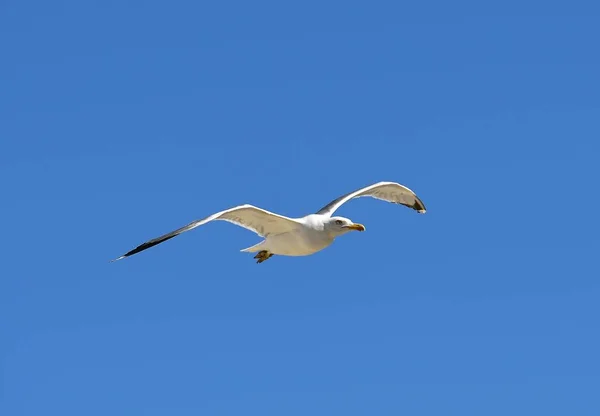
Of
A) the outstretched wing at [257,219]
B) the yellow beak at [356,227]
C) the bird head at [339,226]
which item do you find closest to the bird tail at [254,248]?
the outstretched wing at [257,219]

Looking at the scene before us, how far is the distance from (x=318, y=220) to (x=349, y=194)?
13.2ft

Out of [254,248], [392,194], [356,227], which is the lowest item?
[254,248]

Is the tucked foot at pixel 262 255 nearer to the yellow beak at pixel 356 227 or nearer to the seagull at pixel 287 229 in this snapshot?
the seagull at pixel 287 229

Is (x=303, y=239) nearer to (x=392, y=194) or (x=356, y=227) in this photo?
(x=356, y=227)

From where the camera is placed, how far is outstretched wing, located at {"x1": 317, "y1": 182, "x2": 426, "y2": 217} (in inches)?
1166

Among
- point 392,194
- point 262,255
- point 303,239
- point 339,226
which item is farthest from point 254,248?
point 392,194

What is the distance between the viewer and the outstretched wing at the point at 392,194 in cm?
2961

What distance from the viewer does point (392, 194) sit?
103ft

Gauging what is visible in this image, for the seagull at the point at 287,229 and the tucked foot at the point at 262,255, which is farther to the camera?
the tucked foot at the point at 262,255

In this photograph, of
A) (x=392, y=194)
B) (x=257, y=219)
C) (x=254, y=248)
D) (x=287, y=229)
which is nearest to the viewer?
(x=257, y=219)

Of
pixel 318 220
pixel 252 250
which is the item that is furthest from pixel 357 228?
pixel 252 250

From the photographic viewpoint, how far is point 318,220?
25188 millimetres

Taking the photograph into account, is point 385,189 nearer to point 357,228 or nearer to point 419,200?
point 419,200

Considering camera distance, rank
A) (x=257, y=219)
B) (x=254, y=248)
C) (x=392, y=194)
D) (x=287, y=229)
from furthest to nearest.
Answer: (x=392, y=194) → (x=254, y=248) → (x=287, y=229) → (x=257, y=219)
